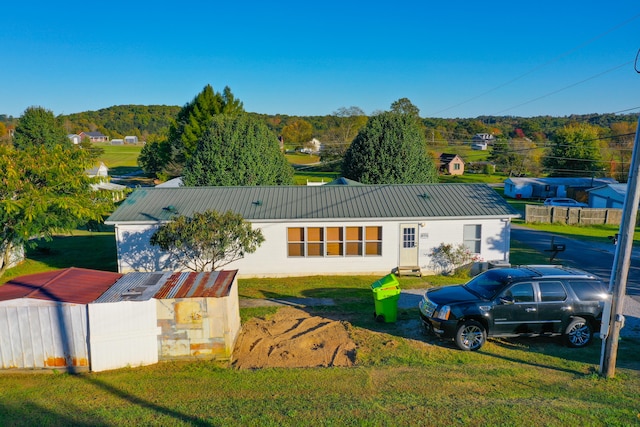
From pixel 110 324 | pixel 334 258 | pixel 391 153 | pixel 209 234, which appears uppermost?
pixel 391 153

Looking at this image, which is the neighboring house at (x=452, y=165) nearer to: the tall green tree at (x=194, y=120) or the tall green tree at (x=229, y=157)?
the tall green tree at (x=194, y=120)

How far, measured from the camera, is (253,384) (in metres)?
8.62

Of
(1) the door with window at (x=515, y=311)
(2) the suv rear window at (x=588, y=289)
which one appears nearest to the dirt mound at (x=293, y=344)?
(1) the door with window at (x=515, y=311)

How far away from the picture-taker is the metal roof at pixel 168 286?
10016 millimetres

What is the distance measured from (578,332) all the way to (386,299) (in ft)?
15.8

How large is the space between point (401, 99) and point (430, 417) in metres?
67.1

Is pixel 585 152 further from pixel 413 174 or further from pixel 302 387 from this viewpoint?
pixel 302 387

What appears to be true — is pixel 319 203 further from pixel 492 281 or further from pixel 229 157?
pixel 229 157

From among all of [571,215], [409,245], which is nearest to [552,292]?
[409,245]

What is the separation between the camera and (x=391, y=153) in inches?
1358

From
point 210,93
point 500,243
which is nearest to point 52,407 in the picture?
point 500,243

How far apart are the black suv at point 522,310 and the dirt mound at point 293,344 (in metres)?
2.43

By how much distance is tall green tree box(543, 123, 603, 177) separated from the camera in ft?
197

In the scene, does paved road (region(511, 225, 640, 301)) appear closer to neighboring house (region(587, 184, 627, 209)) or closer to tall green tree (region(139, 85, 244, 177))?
neighboring house (region(587, 184, 627, 209))
